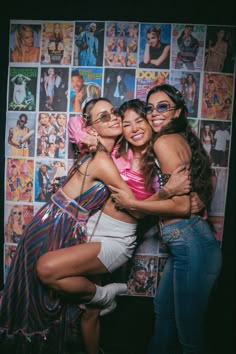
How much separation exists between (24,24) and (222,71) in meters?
1.53

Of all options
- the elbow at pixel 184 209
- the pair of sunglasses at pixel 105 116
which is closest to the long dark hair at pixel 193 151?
the elbow at pixel 184 209

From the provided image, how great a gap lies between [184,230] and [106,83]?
120cm

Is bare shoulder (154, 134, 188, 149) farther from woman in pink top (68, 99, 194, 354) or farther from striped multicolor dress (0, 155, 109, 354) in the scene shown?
striped multicolor dress (0, 155, 109, 354)

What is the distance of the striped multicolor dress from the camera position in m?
1.81

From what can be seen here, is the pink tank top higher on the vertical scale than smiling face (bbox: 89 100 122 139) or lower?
lower

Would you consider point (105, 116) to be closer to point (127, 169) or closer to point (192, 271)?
point (127, 169)

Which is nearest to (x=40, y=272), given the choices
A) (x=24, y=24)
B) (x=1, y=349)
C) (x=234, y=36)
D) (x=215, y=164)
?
(x=1, y=349)

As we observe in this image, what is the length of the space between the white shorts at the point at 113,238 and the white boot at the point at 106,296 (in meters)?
0.13

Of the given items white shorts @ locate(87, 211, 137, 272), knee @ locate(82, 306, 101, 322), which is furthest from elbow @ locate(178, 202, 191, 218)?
knee @ locate(82, 306, 101, 322)

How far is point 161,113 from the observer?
1.77 metres

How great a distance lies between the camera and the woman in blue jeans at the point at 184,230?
1.58m

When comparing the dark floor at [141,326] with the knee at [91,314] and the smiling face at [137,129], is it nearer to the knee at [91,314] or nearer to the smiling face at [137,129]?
the knee at [91,314]

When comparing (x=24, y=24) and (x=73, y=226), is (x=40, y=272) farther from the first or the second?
(x=24, y=24)

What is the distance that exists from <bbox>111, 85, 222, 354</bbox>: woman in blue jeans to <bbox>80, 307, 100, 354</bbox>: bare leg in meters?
0.54
